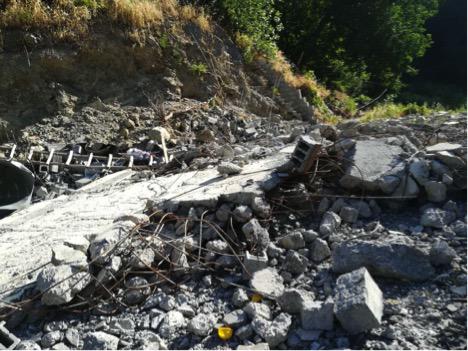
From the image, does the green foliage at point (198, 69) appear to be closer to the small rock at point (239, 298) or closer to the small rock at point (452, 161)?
the small rock at point (452, 161)

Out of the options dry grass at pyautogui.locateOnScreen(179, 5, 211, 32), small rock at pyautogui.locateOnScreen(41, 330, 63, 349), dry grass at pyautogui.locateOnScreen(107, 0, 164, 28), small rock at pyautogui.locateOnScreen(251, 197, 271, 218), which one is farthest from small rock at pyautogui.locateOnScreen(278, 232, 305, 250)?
dry grass at pyautogui.locateOnScreen(179, 5, 211, 32)

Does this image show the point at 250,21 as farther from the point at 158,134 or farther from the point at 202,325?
the point at 202,325

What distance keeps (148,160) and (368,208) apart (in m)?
6.05

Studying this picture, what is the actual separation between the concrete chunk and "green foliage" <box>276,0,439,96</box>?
53.7 feet

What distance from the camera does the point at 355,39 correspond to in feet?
65.3

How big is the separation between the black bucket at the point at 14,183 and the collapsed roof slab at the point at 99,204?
71 cm

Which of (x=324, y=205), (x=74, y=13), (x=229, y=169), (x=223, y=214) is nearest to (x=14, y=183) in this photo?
(x=229, y=169)

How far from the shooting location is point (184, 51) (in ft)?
43.1

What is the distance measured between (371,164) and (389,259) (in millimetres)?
1268

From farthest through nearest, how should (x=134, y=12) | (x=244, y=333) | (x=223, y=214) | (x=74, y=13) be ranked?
1. (x=134, y=12)
2. (x=74, y=13)
3. (x=223, y=214)
4. (x=244, y=333)

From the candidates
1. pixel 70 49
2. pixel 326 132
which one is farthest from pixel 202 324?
pixel 70 49

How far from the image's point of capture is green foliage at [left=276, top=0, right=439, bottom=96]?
19109mm

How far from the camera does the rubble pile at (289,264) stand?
3051mm

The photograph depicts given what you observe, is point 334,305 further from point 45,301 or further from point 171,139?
point 171,139
